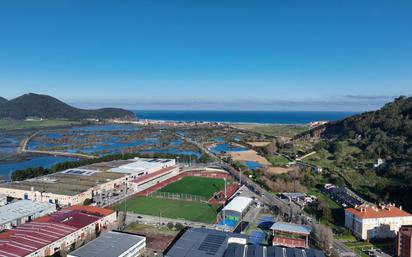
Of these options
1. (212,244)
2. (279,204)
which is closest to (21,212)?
(212,244)

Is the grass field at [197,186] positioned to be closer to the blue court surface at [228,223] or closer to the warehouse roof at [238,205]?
the warehouse roof at [238,205]

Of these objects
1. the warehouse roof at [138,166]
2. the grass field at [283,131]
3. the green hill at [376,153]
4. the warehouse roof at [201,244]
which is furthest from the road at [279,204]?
the grass field at [283,131]

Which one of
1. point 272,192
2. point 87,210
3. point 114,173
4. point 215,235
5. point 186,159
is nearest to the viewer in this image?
point 215,235

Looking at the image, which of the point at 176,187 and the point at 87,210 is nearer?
the point at 87,210

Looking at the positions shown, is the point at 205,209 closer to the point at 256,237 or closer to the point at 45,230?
the point at 256,237

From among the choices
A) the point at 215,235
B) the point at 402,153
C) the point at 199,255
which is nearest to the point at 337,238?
the point at 215,235

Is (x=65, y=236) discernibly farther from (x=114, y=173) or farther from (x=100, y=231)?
(x=114, y=173)
